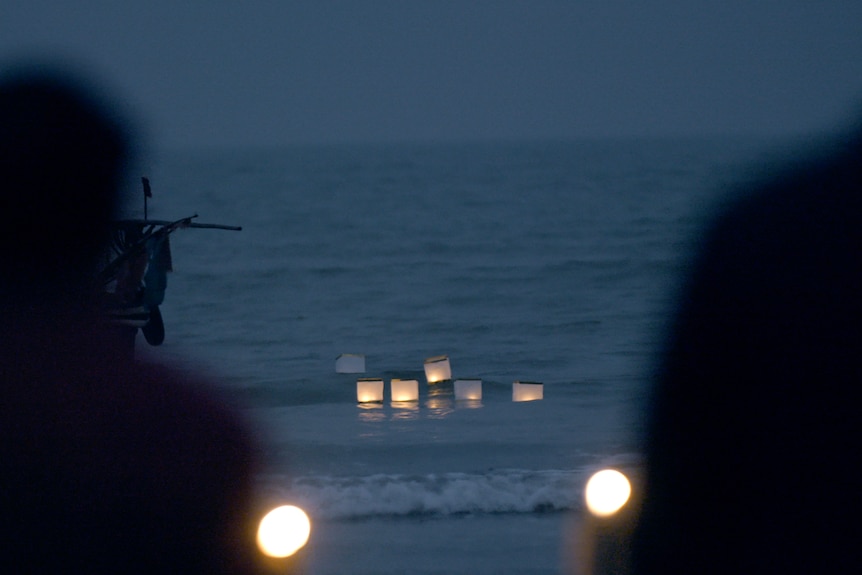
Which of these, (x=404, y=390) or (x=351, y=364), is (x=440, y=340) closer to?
(x=351, y=364)

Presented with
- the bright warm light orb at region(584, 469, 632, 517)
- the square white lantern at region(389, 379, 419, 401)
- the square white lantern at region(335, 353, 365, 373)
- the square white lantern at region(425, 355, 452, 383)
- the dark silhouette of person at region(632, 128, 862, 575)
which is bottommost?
the dark silhouette of person at region(632, 128, 862, 575)

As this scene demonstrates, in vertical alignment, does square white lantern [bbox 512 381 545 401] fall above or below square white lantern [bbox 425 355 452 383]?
below

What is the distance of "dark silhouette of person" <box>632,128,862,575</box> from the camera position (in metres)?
1.33

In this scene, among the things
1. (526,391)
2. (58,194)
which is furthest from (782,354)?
(526,391)

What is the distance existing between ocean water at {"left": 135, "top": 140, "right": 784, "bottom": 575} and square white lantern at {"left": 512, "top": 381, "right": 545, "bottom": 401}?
0.12 meters

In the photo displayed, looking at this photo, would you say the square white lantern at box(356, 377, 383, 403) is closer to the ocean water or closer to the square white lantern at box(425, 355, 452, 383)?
the ocean water

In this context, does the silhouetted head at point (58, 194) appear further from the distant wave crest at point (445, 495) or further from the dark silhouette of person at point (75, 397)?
the distant wave crest at point (445, 495)

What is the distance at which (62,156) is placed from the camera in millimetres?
5480

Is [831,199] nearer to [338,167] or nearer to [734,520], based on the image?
[734,520]

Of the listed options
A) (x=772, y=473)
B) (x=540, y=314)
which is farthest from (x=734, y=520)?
(x=540, y=314)

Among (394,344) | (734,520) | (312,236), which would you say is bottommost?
(734,520)

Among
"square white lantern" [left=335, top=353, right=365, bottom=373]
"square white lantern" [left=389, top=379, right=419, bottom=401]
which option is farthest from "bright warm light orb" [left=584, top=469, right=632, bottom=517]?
"square white lantern" [left=335, top=353, right=365, bottom=373]

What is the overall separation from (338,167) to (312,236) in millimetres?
30939

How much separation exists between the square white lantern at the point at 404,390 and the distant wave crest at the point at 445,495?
3213 mm
